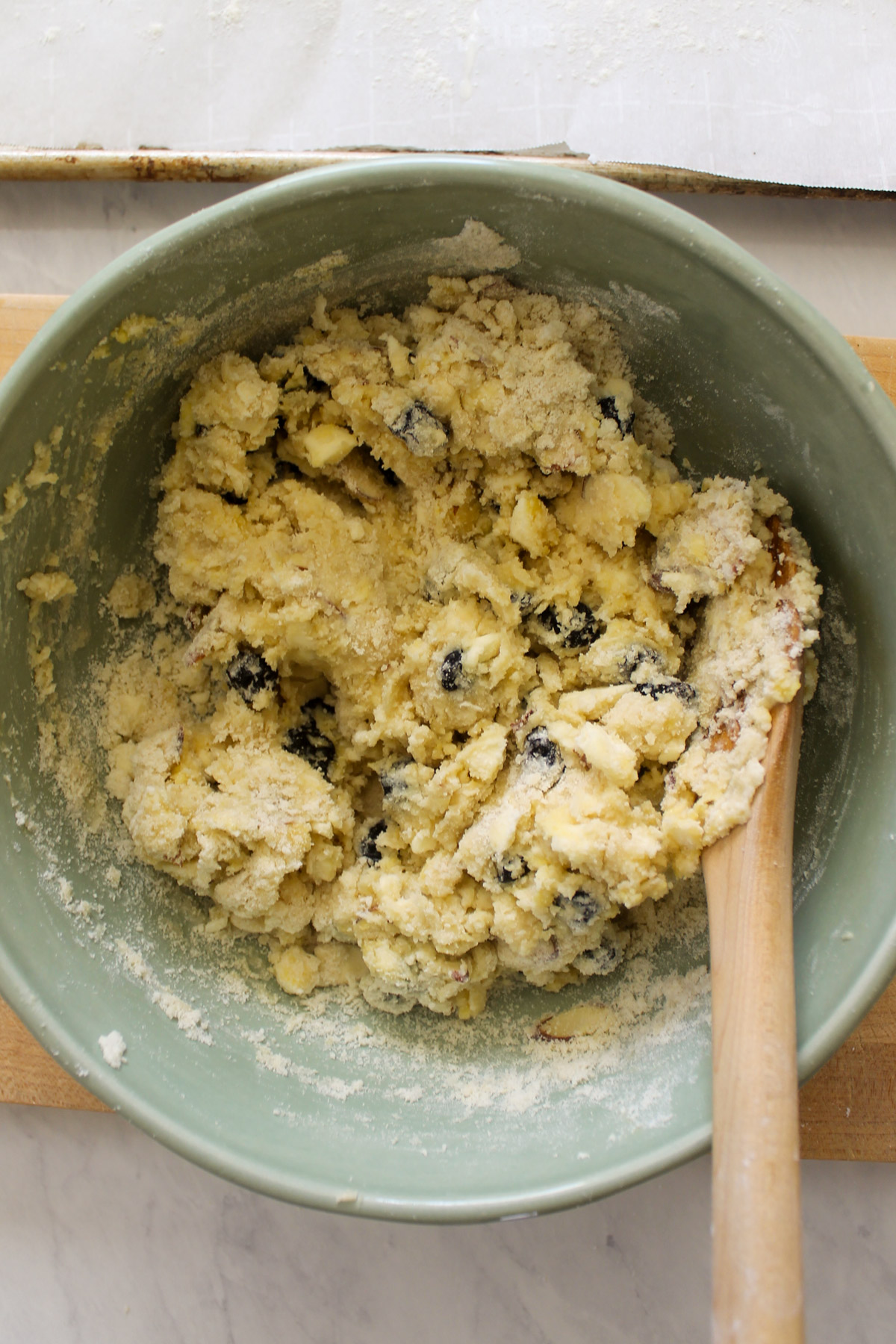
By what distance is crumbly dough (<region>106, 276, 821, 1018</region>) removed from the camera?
1.13 metres

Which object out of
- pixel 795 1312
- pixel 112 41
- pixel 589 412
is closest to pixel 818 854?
pixel 795 1312

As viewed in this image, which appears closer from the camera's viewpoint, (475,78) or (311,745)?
(311,745)

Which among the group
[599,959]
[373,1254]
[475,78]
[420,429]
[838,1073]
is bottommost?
[373,1254]

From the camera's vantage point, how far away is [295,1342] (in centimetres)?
143

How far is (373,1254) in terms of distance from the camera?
1439 millimetres

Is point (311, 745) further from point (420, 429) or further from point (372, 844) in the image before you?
point (420, 429)

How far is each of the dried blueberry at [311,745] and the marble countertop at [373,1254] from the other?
2.19 ft

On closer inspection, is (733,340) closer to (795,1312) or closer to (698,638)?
(698,638)

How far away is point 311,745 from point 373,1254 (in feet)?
2.68

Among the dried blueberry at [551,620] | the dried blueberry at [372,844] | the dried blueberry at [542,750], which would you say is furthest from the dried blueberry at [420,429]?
the dried blueberry at [372,844]

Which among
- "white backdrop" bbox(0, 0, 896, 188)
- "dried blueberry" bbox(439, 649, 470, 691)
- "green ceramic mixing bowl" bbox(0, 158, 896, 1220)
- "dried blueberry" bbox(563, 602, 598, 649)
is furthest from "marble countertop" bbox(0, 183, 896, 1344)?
"dried blueberry" bbox(439, 649, 470, 691)

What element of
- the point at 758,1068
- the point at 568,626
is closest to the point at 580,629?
the point at 568,626

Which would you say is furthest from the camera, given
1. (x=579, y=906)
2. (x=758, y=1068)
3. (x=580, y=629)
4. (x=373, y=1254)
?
(x=373, y=1254)

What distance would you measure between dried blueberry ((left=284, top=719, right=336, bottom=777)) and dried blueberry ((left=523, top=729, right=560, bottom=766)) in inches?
11.5
